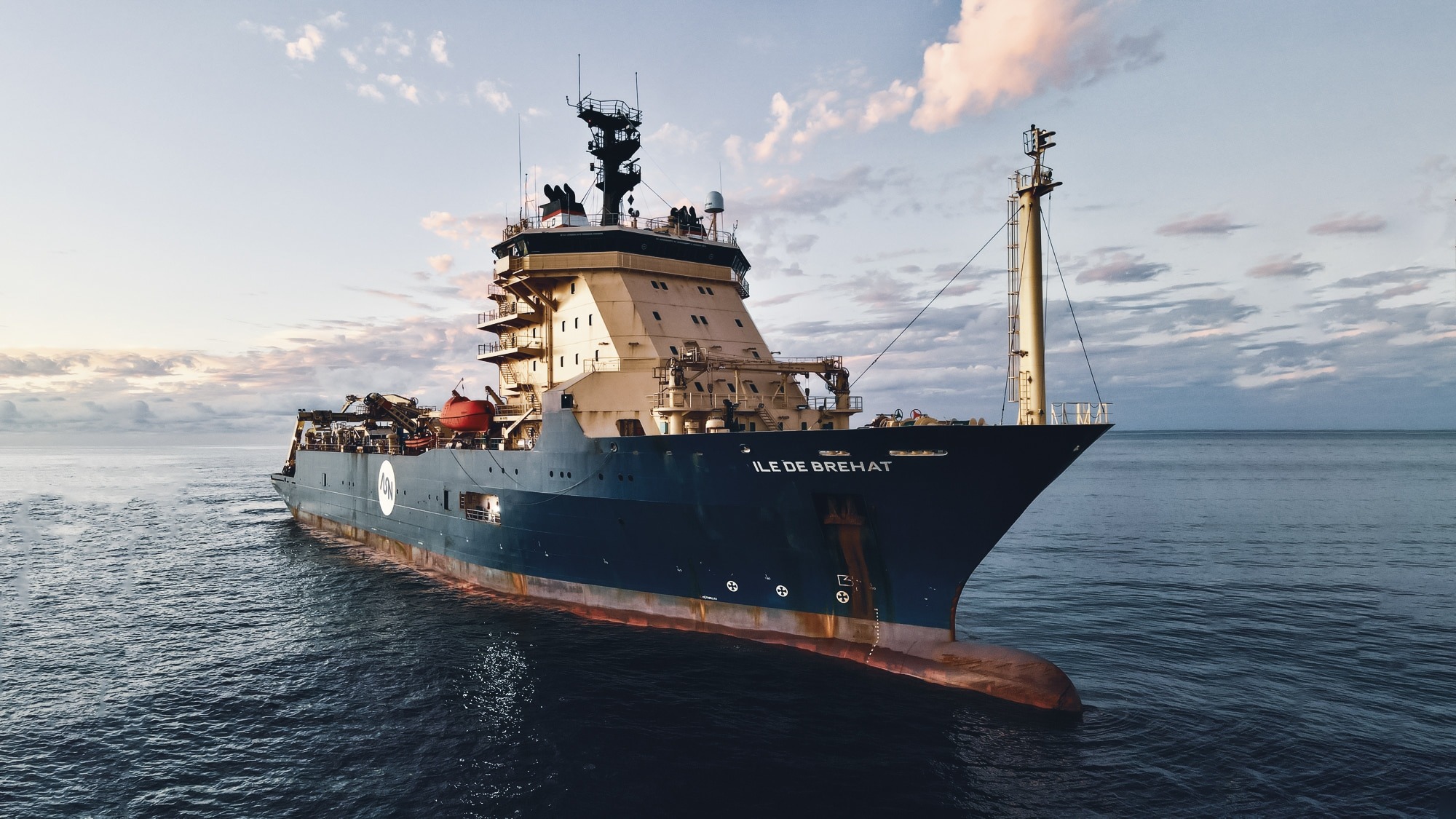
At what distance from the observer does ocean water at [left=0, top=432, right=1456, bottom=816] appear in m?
11.0

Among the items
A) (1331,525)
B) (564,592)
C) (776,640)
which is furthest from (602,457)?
(1331,525)

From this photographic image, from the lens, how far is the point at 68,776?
463 inches

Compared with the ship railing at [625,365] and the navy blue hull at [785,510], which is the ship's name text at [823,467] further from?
the ship railing at [625,365]

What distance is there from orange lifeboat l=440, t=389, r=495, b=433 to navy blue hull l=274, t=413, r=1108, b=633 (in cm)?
328

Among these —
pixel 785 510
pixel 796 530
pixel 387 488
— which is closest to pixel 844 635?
pixel 796 530

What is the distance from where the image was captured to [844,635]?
639 inches

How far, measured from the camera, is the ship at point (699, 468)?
14.3 metres

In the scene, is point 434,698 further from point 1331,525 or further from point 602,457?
point 1331,525

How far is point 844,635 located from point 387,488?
2276cm

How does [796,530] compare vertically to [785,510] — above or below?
below

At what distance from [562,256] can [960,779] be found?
1913 centimetres

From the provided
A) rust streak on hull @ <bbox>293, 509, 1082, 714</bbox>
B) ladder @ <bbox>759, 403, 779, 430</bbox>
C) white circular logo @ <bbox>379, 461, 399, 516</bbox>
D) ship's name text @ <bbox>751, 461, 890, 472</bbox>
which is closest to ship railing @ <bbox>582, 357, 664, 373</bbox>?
ladder @ <bbox>759, 403, 779, 430</bbox>

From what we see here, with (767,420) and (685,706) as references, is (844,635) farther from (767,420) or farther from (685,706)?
(767,420)

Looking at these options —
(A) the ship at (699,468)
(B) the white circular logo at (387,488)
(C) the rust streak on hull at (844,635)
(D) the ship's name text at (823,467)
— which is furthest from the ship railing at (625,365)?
(B) the white circular logo at (387,488)
